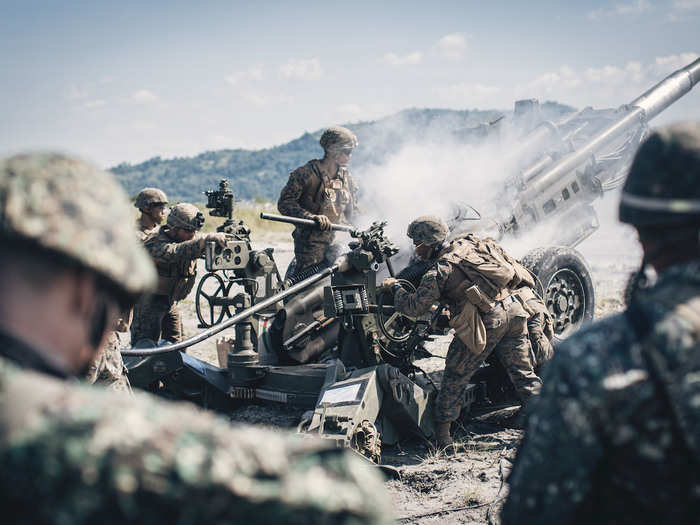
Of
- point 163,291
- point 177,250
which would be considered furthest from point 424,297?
point 163,291

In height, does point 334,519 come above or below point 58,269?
below

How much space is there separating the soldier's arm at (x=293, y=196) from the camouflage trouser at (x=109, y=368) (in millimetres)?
3235

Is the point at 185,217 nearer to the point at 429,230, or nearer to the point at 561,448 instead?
the point at 429,230

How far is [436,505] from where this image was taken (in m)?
4.40

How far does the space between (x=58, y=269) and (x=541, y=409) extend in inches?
41.6

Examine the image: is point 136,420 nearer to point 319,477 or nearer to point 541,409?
point 319,477

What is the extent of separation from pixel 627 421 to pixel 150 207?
6068mm

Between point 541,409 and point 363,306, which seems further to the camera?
point 363,306

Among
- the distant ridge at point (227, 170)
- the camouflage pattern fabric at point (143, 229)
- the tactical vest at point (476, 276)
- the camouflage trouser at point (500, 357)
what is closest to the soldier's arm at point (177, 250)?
the camouflage pattern fabric at point (143, 229)

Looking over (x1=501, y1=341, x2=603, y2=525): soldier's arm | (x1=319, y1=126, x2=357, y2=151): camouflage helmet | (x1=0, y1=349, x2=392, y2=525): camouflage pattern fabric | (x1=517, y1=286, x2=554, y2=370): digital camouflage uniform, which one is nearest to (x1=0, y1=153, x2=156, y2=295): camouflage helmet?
(x1=0, y1=349, x2=392, y2=525): camouflage pattern fabric

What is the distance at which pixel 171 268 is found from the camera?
6344 mm

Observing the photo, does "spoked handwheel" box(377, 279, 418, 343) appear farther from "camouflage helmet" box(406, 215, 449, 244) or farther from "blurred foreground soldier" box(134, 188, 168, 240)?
"blurred foreground soldier" box(134, 188, 168, 240)

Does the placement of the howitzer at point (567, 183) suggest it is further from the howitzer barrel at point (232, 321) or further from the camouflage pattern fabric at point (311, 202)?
the howitzer barrel at point (232, 321)

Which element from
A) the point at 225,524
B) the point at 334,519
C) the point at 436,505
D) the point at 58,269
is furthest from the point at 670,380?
the point at 436,505
